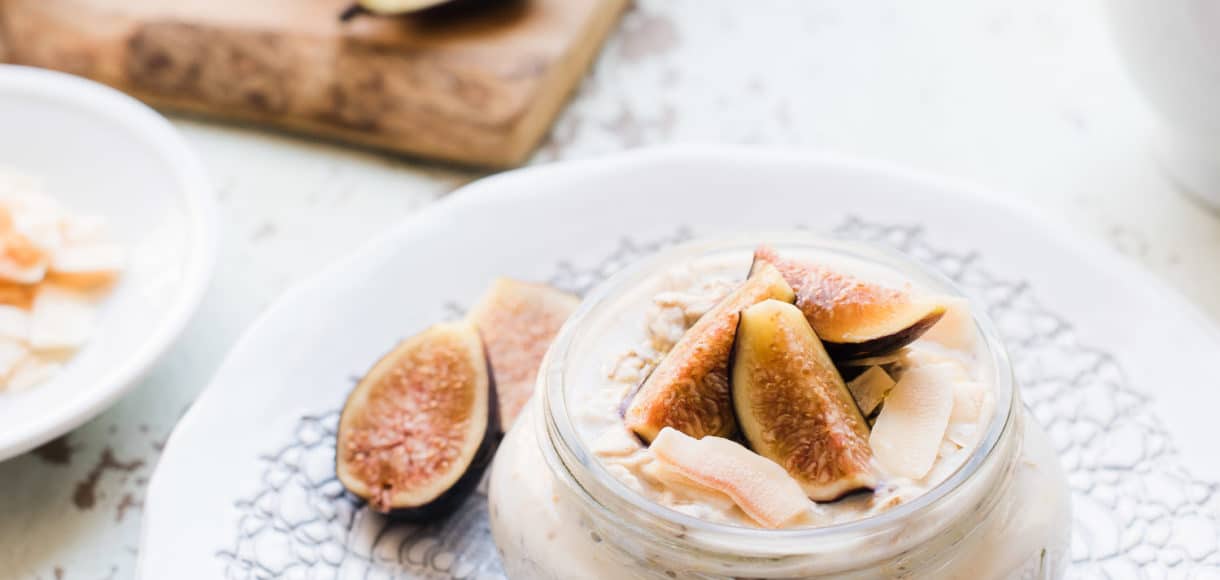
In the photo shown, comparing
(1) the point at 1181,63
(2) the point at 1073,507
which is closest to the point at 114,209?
(2) the point at 1073,507

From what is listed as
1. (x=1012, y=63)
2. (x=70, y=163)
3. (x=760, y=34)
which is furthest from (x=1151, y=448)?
(x=70, y=163)

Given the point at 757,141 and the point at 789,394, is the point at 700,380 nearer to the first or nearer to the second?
the point at 789,394

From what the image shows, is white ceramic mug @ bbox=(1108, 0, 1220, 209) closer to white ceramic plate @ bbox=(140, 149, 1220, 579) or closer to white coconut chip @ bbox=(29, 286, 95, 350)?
white ceramic plate @ bbox=(140, 149, 1220, 579)

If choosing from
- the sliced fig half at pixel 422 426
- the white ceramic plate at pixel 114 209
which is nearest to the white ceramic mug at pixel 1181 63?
the sliced fig half at pixel 422 426

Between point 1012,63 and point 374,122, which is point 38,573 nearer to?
point 374,122

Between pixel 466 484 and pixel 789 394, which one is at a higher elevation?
pixel 789 394

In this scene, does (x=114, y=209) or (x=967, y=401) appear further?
(x=114, y=209)

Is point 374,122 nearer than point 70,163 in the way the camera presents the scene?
No
